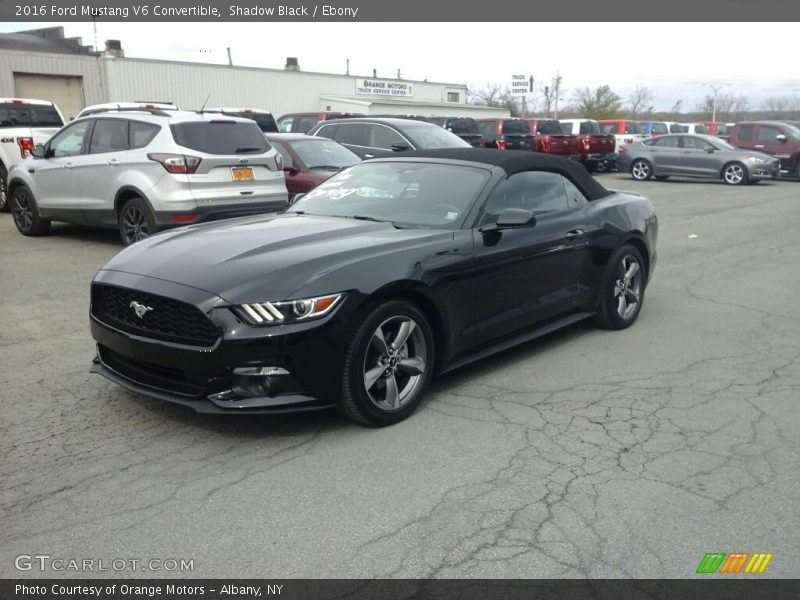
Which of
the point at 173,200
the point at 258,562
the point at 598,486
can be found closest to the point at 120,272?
the point at 258,562

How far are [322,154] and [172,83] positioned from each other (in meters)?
21.3

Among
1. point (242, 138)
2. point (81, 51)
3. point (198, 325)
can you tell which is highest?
point (81, 51)

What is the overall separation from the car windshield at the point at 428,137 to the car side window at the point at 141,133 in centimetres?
560

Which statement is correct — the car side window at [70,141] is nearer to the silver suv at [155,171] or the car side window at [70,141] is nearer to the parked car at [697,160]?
the silver suv at [155,171]

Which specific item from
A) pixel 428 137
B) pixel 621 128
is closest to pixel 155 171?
pixel 428 137

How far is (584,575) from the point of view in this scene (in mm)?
2973

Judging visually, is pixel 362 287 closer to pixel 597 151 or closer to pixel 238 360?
pixel 238 360

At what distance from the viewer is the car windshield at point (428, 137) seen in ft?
46.0

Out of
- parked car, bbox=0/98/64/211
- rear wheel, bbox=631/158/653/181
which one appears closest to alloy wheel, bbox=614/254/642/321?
parked car, bbox=0/98/64/211

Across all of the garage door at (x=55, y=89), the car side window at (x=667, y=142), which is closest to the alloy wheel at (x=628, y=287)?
the car side window at (x=667, y=142)

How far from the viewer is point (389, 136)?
14.4m

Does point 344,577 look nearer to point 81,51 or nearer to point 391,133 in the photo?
point 391,133

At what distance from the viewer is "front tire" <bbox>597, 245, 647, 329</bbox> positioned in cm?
632

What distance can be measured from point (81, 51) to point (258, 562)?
39574mm
